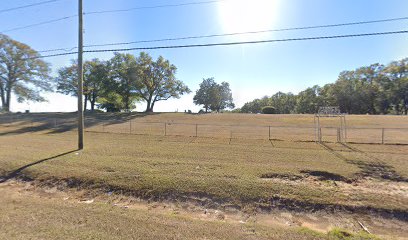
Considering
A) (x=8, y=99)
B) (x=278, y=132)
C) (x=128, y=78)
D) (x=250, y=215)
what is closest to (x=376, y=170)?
(x=250, y=215)

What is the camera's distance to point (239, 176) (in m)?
6.88

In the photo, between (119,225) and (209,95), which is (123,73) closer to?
(209,95)

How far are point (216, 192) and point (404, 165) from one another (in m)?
7.82

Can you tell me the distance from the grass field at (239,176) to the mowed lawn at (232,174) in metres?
0.02

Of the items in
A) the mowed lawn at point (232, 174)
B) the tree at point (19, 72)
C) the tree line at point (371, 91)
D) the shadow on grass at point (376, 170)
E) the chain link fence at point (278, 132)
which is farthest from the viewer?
the tree line at point (371, 91)

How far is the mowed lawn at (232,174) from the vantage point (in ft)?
18.6

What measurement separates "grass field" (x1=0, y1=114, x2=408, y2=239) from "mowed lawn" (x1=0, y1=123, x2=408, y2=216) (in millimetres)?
24

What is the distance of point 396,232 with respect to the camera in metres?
4.31

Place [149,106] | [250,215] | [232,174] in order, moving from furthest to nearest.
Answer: [149,106], [232,174], [250,215]

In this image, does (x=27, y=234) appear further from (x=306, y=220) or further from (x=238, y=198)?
(x=306, y=220)

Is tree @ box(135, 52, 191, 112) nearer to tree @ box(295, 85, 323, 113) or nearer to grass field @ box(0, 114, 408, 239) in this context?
grass field @ box(0, 114, 408, 239)

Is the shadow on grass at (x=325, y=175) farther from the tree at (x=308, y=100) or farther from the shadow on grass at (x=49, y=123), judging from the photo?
the tree at (x=308, y=100)

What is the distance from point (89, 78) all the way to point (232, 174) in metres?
47.1

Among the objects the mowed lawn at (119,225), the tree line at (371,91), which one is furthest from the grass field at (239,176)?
the tree line at (371,91)
